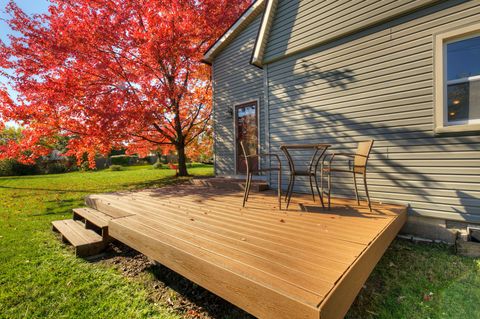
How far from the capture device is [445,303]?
1946 mm

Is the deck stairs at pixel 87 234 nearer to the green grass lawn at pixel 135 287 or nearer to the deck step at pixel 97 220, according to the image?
the deck step at pixel 97 220

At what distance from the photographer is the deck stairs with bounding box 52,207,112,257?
3.04 metres

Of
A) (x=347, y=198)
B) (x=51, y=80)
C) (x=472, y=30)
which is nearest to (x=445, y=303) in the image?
(x=347, y=198)

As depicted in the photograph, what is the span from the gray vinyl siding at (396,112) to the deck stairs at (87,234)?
136 inches

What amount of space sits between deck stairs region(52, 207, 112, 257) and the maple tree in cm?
303

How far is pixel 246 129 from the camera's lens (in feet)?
21.1

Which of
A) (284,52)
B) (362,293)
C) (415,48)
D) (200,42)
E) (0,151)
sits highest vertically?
(200,42)

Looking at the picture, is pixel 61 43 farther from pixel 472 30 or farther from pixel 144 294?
pixel 472 30

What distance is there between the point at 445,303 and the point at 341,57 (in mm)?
3539

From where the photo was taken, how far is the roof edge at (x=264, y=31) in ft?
14.9

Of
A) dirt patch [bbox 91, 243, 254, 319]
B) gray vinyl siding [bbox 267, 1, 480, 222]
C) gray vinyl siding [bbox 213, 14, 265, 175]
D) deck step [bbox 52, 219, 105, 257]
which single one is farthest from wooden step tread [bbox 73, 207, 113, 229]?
gray vinyl siding [bbox 213, 14, 265, 175]

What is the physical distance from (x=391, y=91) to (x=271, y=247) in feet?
9.97

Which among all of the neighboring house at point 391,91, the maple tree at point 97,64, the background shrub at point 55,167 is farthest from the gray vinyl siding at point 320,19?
the background shrub at point 55,167

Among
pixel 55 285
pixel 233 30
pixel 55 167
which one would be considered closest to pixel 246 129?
pixel 233 30
